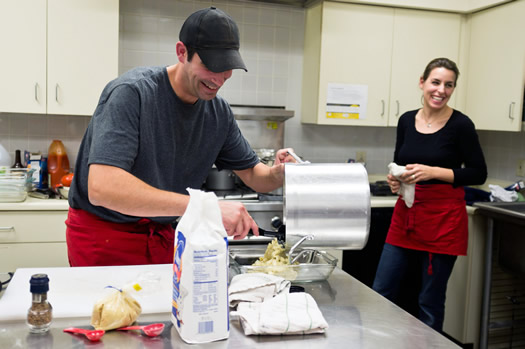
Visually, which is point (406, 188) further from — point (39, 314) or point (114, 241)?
point (39, 314)

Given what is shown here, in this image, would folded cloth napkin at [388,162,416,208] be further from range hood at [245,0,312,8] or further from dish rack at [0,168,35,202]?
dish rack at [0,168,35,202]

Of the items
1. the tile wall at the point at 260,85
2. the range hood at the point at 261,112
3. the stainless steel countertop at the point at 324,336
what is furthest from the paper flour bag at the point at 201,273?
the tile wall at the point at 260,85

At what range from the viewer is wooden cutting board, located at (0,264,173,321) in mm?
1145

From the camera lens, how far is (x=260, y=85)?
11.3 ft

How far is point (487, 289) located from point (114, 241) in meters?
2.10

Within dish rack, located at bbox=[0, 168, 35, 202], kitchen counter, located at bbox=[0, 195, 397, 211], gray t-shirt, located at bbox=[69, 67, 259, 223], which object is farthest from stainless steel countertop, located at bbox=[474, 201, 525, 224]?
dish rack, located at bbox=[0, 168, 35, 202]

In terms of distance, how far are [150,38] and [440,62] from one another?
1705 mm

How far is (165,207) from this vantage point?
51.1 inches

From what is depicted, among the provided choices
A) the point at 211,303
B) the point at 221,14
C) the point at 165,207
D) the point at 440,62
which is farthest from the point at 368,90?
the point at 211,303

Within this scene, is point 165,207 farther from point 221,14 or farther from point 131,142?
point 221,14

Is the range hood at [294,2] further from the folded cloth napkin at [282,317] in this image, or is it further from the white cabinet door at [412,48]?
the folded cloth napkin at [282,317]

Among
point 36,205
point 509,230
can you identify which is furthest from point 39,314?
point 509,230

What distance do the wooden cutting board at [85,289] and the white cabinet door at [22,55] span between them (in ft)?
5.16

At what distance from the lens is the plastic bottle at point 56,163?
3.04 meters
